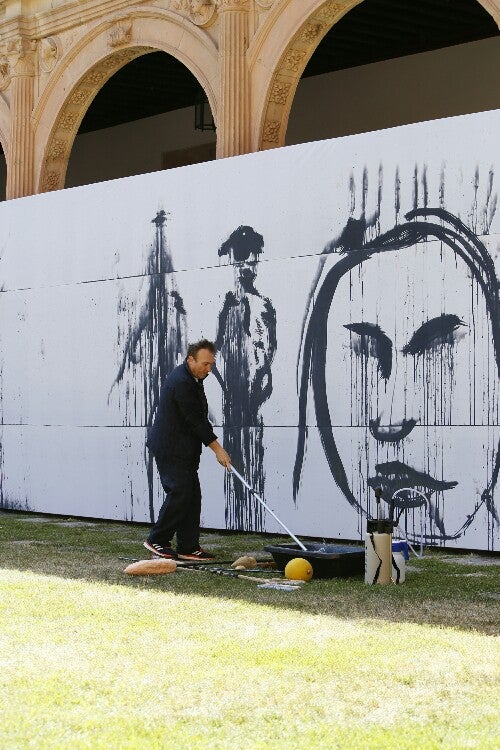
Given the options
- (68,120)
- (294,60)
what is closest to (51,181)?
(68,120)

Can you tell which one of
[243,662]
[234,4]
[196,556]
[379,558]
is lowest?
[243,662]

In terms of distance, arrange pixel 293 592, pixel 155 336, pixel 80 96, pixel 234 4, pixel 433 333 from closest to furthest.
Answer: pixel 293 592 → pixel 433 333 → pixel 155 336 → pixel 234 4 → pixel 80 96

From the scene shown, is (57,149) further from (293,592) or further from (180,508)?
(293,592)

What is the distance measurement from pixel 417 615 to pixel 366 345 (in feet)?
13.8

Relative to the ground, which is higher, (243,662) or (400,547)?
(400,547)

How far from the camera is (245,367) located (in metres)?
11.6

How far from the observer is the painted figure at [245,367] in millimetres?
11422

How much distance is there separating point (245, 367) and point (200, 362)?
257 centimetres

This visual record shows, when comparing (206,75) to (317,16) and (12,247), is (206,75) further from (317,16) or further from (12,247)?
(12,247)

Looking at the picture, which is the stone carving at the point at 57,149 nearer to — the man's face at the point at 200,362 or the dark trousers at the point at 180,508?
the man's face at the point at 200,362

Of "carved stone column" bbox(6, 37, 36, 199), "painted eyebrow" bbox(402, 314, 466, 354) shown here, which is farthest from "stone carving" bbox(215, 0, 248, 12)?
"painted eyebrow" bbox(402, 314, 466, 354)

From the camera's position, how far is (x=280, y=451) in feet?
36.9

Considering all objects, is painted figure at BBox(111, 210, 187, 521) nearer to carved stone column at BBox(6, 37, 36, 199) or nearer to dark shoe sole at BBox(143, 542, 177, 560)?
dark shoe sole at BBox(143, 542, 177, 560)

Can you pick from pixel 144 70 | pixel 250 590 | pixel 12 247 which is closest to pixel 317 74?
pixel 144 70
